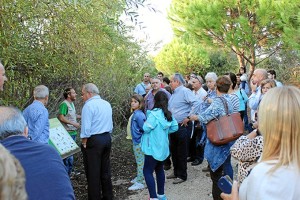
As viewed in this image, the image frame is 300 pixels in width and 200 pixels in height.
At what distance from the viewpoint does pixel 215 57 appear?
824 inches

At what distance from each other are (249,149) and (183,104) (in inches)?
142

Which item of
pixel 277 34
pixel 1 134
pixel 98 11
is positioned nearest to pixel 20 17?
pixel 98 11

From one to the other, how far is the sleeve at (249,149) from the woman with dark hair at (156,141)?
2.35 m

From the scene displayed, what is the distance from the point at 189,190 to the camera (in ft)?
18.1

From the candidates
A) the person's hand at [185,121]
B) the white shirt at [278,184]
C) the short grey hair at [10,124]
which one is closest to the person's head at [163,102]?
the person's hand at [185,121]

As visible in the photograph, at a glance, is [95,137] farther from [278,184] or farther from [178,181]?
[278,184]

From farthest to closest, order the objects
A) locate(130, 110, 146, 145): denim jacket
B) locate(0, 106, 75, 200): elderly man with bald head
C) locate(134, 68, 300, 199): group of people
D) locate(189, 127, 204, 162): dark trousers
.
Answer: locate(189, 127, 204, 162): dark trousers, locate(130, 110, 146, 145): denim jacket, locate(0, 106, 75, 200): elderly man with bald head, locate(134, 68, 300, 199): group of people

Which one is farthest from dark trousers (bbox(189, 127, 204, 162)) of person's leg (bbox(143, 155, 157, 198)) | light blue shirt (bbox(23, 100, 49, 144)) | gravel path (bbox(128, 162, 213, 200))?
light blue shirt (bbox(23, 100, 49, 144))

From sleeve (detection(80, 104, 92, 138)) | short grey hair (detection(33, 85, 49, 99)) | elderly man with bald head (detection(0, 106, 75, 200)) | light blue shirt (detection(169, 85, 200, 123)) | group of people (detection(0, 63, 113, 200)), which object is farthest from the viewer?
light blue shirt (detection(169, 85, 200, 123))

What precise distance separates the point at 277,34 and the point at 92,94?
1184cm

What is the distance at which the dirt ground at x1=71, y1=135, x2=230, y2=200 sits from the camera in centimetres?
538

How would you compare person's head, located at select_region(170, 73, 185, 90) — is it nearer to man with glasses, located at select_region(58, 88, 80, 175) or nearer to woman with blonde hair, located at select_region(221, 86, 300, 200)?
man with glasses, located at select_region(58, 88, 80, 175)

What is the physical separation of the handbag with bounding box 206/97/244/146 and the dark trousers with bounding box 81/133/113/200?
1467 mm

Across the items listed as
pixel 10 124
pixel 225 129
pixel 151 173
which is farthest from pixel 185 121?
pixel 10 124
